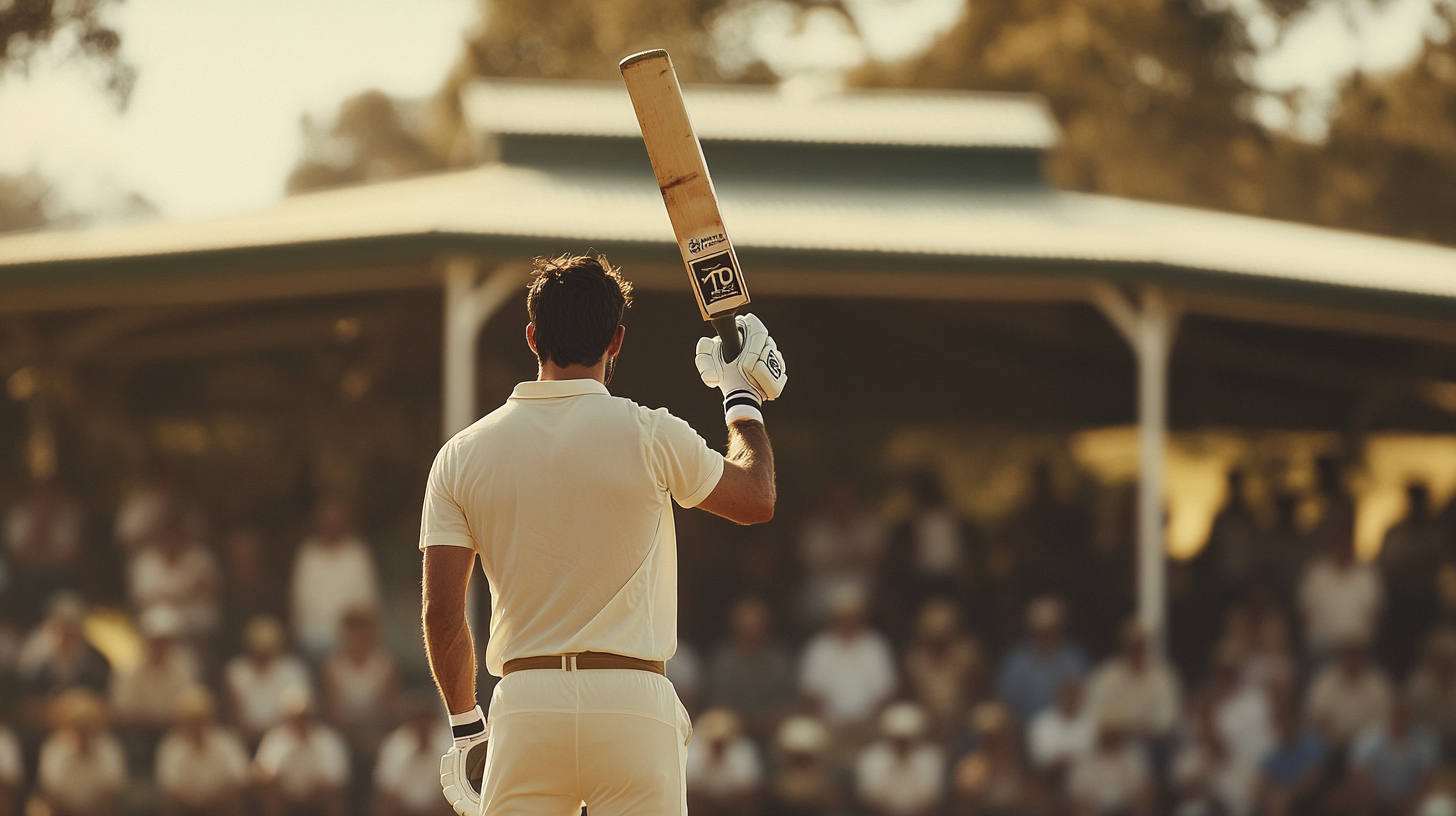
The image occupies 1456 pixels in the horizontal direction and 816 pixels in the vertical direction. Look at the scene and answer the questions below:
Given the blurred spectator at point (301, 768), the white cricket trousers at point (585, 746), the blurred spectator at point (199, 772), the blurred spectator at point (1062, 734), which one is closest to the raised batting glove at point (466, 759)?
the white cricket trousers at point (585, 746)

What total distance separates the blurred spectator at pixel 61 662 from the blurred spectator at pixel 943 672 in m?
5.06

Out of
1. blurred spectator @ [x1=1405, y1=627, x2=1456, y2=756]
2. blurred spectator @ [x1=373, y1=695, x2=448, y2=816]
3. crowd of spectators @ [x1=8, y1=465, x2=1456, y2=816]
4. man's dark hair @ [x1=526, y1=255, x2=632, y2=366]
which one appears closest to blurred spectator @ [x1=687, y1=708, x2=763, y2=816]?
crowd of spectators @ [x1=8, y1=465, x2=1456, y2=816]

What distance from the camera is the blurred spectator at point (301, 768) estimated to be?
8.87 m

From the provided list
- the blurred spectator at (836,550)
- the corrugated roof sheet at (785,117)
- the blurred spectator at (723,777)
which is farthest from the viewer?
the corrugated roof sheet at (785,117)

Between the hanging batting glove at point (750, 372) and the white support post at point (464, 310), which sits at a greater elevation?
the white support post at point (464, 310)

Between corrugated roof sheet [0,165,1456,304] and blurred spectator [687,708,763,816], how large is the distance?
294 centimetres

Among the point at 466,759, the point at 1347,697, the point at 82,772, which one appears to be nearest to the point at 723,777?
the point at 82,772

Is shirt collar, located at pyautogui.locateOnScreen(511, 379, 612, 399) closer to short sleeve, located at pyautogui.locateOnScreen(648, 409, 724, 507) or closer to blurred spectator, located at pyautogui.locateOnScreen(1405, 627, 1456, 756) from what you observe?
short sleeve, located at pyautogui.locateOnScreen(648, 409, 724, 507)

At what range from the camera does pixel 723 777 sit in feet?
29.2

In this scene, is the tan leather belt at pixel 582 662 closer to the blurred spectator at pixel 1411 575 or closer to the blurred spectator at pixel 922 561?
the blurred spectator at pixel 922 561

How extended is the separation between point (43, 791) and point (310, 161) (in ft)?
117

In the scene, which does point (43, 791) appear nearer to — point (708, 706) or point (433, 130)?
point (708, 706)

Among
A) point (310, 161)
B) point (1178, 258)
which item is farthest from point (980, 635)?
point (310, 161)

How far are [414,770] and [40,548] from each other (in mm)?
3476
